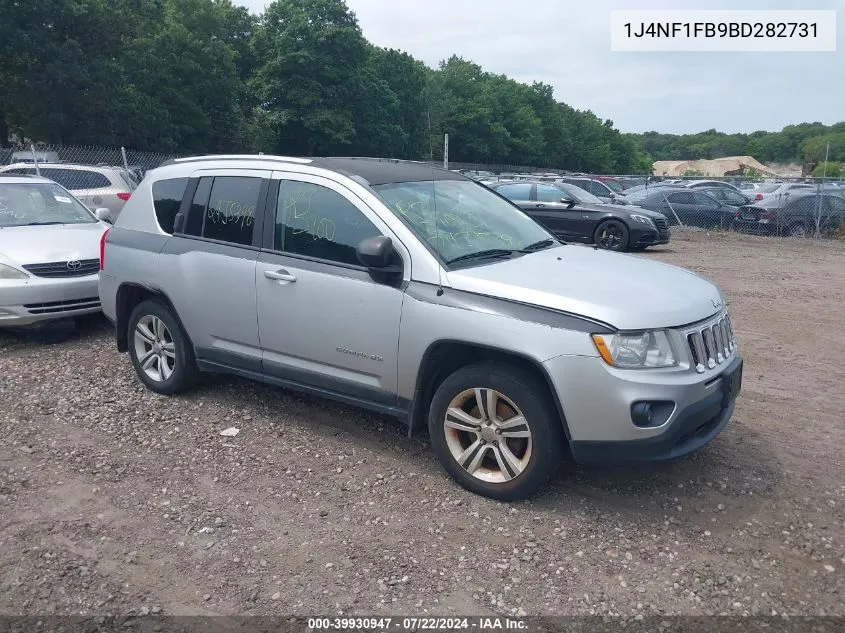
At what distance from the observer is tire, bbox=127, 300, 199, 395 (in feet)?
17.3

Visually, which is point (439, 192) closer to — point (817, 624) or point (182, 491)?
point (182, 491)

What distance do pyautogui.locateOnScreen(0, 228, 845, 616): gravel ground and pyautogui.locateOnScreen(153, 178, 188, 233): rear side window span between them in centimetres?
136

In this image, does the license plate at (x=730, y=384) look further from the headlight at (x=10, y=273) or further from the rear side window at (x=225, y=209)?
the headlight at (x=10, y=273)

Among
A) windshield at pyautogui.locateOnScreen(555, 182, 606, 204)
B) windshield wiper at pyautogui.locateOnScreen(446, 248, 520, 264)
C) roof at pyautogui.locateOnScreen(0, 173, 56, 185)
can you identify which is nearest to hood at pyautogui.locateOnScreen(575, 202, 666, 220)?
windshield at pyautogui.locateOnScreen(555, 182, 606, 204)

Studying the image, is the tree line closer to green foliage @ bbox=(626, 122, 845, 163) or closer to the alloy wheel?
green foliage @ bbox=(626, 122, 845, 163)

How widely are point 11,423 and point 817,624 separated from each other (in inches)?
198

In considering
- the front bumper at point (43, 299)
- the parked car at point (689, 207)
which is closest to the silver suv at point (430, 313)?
the front bumper at point (43, 299)

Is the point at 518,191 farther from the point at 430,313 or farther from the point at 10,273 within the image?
the point at 430,313

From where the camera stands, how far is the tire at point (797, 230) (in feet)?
59.9

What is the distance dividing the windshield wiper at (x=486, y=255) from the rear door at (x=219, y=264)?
1.42 meters

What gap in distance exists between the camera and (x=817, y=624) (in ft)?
9.75

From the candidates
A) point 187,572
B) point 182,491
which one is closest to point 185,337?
point 182,491

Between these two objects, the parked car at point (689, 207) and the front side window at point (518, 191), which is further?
the parked car at point (689, 207)

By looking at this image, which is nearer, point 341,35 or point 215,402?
point 215,402
